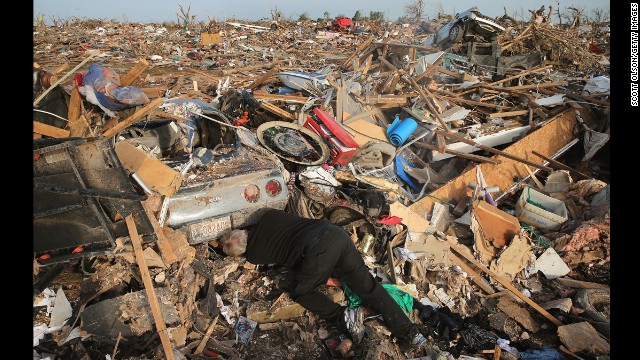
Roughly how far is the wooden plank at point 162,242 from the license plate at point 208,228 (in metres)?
0.35

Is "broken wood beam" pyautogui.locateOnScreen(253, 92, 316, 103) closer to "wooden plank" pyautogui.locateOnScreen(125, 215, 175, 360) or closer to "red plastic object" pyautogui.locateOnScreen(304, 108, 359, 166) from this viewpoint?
"red plastic object" pyautogui.locateOnScreen(304, 108, 359, 166)

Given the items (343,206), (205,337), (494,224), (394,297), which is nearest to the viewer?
(205,337)

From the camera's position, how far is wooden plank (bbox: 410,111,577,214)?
6219mm

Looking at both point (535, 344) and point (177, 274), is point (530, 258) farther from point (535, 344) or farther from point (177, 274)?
point (177, 274)

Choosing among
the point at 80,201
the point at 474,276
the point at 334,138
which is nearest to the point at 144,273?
the point at 80,201

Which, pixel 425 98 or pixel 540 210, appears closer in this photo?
pixel 540 210

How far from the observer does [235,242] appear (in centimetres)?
423

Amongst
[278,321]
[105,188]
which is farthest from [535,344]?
[105,188]

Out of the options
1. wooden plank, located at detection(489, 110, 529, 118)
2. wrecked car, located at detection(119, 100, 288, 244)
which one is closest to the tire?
wooden plank, located at detection(489, 110, 529, 118)

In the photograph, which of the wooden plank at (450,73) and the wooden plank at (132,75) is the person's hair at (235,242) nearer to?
the wooden plank at (132,75)

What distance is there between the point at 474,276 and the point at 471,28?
8573 mm

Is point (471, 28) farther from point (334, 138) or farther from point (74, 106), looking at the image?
point (74, 106)

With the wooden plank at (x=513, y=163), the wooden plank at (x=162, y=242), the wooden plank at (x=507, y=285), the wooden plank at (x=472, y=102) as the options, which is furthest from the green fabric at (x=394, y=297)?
the wooden plank at (x=472, y=102)

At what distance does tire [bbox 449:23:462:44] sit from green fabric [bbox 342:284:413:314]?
8.88 m
